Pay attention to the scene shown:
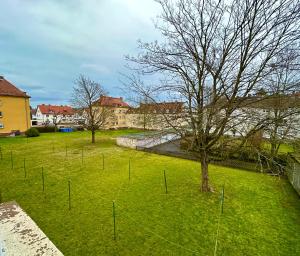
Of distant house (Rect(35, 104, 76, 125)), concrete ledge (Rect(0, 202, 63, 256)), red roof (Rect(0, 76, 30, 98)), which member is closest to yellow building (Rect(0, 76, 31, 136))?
red roof (Rect(0, 76, 30, 98))

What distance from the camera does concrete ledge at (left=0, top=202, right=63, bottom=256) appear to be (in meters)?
4.09

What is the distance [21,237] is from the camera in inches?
180

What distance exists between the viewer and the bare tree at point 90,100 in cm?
2329

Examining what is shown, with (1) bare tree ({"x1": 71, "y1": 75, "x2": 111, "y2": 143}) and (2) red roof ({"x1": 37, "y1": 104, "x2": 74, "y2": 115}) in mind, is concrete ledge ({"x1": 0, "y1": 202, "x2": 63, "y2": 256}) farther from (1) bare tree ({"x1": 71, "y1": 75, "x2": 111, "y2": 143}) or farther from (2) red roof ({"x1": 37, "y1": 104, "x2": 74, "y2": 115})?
(2) red roof ({"x1": 37, "y1": 104, "x2": 74, "y2": 115})

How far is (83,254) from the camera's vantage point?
16.6 ft

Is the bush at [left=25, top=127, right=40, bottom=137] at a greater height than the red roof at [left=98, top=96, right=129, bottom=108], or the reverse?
the red roof at [left=98, top=96, right=129, bottom=108]

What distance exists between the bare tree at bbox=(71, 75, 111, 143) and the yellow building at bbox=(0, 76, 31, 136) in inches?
535

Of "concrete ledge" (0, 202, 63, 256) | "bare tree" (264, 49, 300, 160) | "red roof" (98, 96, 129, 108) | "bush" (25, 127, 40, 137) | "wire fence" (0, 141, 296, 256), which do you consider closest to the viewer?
"concrete ledge" (0, 202, 63, 256)

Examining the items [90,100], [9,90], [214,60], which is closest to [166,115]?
[214,60]

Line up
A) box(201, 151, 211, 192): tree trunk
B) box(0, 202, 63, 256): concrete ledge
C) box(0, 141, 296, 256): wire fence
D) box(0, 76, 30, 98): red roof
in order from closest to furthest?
box(0, 202, 63, 256): concrete ledge < box(0, 141, 296, 256): wire fence < box(201, 151, 211, 192): tree trunk < box(0, 76, 30, 98): red roof

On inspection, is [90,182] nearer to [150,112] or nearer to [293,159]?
[150,112]

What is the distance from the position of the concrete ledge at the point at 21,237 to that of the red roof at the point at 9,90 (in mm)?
31273

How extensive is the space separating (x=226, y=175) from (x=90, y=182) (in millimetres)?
8335

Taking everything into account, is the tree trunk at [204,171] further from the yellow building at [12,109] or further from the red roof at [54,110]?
the red roof at [54,110]
